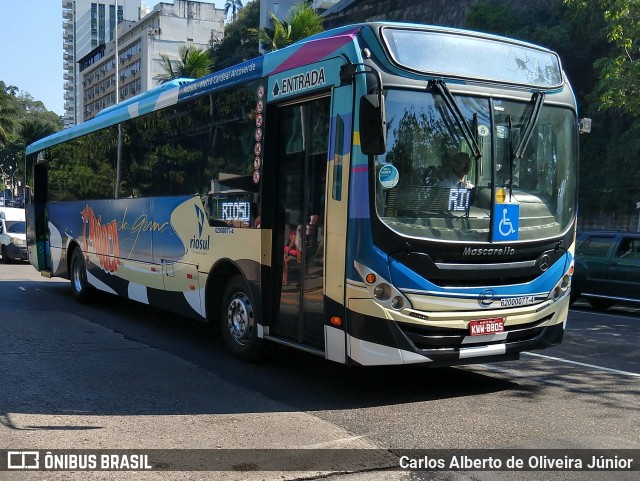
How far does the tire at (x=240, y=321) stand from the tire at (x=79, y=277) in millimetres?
5886

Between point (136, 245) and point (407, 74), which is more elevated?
point (407, 74)

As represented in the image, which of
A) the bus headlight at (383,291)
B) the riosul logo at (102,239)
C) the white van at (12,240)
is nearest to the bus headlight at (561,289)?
the bus headlight at (383,291)

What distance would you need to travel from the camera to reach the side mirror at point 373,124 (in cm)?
598

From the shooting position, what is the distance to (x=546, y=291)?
692cm

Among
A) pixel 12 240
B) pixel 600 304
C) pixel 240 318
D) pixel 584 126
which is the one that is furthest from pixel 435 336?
pixel 12 240

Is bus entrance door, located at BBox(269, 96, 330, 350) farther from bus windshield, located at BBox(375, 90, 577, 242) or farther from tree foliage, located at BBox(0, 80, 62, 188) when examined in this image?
tree foliage, located at BBox(0, 80, 62, 188)

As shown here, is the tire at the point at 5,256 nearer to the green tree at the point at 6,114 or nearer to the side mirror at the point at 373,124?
the side mirror at the point at 373,124

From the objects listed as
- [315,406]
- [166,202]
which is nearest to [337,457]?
[315,406]

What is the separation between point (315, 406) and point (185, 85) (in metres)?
5.26

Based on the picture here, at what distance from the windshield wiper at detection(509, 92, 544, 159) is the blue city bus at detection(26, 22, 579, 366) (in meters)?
0.01

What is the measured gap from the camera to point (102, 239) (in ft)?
40.9

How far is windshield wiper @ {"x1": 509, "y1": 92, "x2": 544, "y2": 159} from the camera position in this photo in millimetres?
6711

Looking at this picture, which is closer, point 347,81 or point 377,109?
point 377,109

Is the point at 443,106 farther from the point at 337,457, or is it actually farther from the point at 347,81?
the point at 337,457
